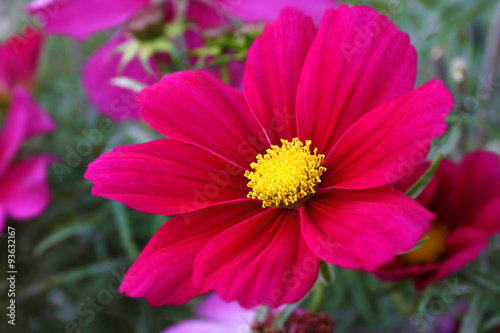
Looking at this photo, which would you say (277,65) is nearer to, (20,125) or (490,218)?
(490,218)

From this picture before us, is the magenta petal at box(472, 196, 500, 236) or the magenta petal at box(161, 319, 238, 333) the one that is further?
the magenta petal at box(161, 319, 238, 333)

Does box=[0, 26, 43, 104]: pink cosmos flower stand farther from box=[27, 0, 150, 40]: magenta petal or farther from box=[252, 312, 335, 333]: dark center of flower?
box=[252, 312, 335, 333]: dark center of flower

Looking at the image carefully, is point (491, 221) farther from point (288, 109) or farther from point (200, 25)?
point (200, 25)

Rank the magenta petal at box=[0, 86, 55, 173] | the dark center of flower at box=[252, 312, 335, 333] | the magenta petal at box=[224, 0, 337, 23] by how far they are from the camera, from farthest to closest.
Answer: the magenta petal at box=[0, 86, 55, 173] → the magenta petal at box=[224, 0, 337, 23] → the dark center of flower at box=[252, 312, 335, 333]

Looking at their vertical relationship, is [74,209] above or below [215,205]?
below

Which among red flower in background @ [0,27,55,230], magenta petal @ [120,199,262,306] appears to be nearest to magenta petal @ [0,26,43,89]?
red flower in background @ [0,27,55,230]

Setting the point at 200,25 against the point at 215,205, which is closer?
the point at 215,205

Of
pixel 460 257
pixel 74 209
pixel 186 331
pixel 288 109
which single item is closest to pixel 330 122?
pixel 288 109

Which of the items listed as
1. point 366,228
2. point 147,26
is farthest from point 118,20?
point 366,228
